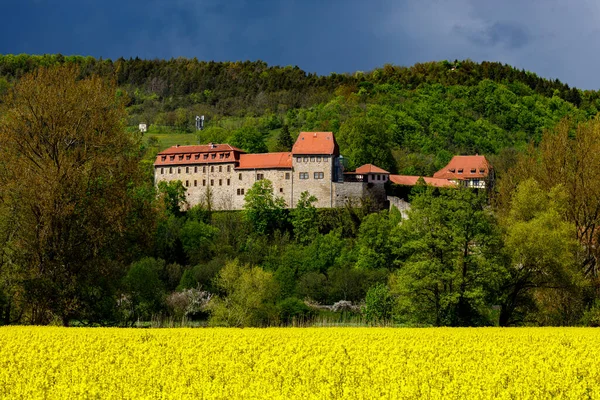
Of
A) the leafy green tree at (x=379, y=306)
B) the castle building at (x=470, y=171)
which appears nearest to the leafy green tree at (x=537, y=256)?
the leafy green tree at (x=379, y=306)

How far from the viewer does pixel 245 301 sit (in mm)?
51156

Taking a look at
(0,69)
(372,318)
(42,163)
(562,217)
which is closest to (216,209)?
(372,318)

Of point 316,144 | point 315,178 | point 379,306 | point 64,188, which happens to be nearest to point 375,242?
point 315,178

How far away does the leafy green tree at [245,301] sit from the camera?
1829 inches

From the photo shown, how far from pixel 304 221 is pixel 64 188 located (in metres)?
55.8

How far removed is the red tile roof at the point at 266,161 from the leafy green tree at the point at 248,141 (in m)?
16.0

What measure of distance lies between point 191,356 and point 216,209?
80.1 meters

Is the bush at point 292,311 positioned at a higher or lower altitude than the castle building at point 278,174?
lower

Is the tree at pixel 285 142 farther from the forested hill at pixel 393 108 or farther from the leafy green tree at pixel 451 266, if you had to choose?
the leafy green tree at pixel 451 266

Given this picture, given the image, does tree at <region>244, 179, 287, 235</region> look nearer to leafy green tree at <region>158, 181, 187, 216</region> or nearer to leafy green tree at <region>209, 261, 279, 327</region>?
leafy green tree at <region>158, 181, 187, 216</region>

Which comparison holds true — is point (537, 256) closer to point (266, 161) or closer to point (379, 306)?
point (379, 306)

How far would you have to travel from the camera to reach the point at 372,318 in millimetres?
62812

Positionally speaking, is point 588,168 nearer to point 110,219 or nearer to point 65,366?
point 110,219

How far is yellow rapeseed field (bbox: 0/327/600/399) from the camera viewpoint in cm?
1434
